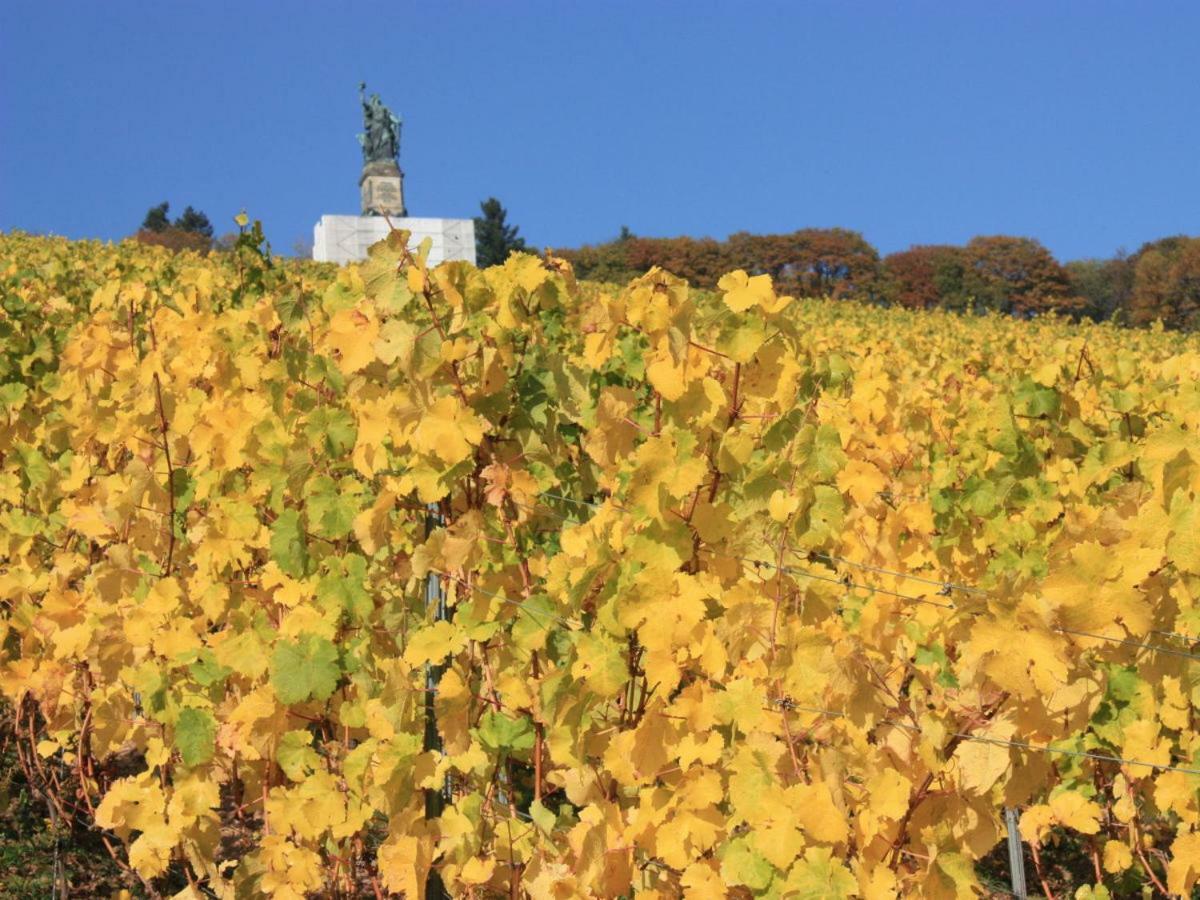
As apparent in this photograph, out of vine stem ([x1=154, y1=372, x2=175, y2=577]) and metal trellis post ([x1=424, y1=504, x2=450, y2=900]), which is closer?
metal trellis post ([x1=424, y1=504, x2=450, y2=900])

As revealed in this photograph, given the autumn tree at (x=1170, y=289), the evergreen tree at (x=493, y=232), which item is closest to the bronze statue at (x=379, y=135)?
the evergreen tree at (x=493, y=232)

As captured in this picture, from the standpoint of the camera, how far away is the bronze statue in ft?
121

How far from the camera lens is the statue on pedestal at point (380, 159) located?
3578cm

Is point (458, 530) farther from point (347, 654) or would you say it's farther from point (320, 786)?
point (320, 786)

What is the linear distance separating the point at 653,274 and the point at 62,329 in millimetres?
3847

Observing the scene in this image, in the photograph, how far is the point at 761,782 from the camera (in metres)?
1.89

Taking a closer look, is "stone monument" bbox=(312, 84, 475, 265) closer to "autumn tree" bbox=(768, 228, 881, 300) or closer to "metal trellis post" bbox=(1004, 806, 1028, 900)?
"autumn tree" bbox=(768, 228, 881, 300)

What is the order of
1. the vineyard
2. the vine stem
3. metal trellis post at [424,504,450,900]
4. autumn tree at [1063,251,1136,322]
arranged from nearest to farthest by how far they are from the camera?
the vineyard → metal trellis post at [424,504,450,900] → the vine stem → autumn tree at [1063,251,1136,322]

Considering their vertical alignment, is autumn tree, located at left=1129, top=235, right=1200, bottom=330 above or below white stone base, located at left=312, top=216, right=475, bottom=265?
below

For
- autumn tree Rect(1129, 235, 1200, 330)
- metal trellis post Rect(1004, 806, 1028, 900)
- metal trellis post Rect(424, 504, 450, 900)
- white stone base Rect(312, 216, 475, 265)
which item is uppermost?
white stone base Rect(312, 216, 475, 265)

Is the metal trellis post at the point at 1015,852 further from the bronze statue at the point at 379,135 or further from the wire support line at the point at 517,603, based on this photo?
the bronze statue at the point at 379,135

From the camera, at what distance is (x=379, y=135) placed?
121 feet

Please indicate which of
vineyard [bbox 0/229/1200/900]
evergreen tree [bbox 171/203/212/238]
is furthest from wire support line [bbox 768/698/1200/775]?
evergreen tree [bbox 171/203/212/238]

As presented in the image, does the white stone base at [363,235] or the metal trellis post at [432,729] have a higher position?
the white stone base at [363,235]
